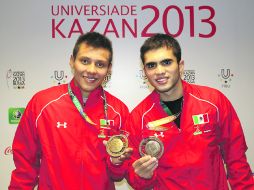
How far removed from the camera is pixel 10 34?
9.93 ft

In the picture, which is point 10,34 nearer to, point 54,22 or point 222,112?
point 54,22

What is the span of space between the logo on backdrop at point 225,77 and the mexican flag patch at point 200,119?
1120 millimetres

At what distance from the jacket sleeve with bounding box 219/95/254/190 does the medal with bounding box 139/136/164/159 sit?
0.51m

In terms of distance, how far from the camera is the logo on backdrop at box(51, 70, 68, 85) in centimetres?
303

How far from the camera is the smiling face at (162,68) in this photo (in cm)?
202

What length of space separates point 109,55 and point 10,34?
143 cm

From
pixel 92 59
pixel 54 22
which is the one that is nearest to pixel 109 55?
pixel 92 59

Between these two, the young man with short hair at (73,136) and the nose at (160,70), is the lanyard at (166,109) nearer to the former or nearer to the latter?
the nose at (160,70)

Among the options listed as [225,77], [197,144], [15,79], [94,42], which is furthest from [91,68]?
[225,77]

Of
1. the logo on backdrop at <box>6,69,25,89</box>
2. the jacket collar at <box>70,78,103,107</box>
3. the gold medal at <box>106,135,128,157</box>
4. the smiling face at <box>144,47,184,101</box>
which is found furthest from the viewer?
the logo on backdrop at <box>6,69,25,89</box>

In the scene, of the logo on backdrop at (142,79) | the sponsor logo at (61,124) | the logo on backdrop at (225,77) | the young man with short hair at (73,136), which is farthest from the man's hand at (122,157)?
the logo on backdrop at (225,77)

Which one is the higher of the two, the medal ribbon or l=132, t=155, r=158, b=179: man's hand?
the medal ribbon

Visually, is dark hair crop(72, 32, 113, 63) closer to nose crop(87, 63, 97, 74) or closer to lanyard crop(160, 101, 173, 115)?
nose crop(87, 63, 97, 74)

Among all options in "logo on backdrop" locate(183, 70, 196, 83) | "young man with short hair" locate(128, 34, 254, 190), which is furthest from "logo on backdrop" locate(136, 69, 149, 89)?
"young man with short hair" locate(128, 34, 254, 190)
